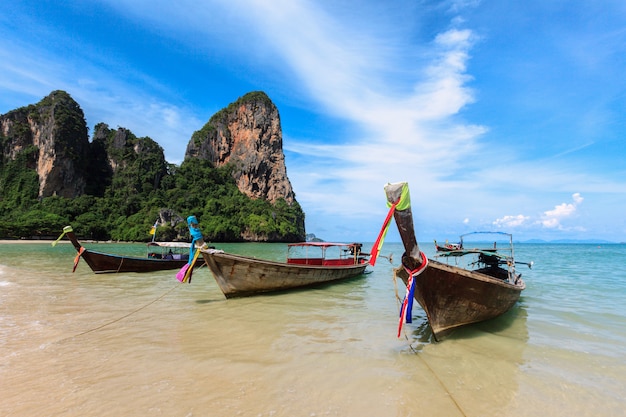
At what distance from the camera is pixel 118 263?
16797mm

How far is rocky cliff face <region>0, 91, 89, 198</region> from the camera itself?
222 feet

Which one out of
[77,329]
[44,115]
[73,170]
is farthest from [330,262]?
[44,115]

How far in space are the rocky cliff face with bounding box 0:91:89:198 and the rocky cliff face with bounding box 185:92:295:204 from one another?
27.5 metres

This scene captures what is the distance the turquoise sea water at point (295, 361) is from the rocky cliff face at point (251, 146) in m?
76.5

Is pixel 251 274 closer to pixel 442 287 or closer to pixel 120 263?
pixel 442 287

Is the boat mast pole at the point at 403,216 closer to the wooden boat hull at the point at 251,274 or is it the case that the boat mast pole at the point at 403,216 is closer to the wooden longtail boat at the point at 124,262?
the wooden boat hull at the point at 251,274

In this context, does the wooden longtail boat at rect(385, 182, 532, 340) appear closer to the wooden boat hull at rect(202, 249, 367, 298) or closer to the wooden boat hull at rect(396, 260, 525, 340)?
the wooden boat hull at rect(396, 260, 525, 340)

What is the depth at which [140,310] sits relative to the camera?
8828 mm

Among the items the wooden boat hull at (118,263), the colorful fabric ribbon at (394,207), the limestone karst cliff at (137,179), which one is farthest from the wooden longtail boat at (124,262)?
the limestone karst cliff at (137,179)

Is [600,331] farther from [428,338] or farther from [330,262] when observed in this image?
[330,262]

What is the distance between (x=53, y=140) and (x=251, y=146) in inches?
1660

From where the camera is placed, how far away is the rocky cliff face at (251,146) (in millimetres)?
85062

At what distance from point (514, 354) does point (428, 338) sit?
1.49 metres

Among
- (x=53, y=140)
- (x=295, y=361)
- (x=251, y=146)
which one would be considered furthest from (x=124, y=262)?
(x=251, y=146)
